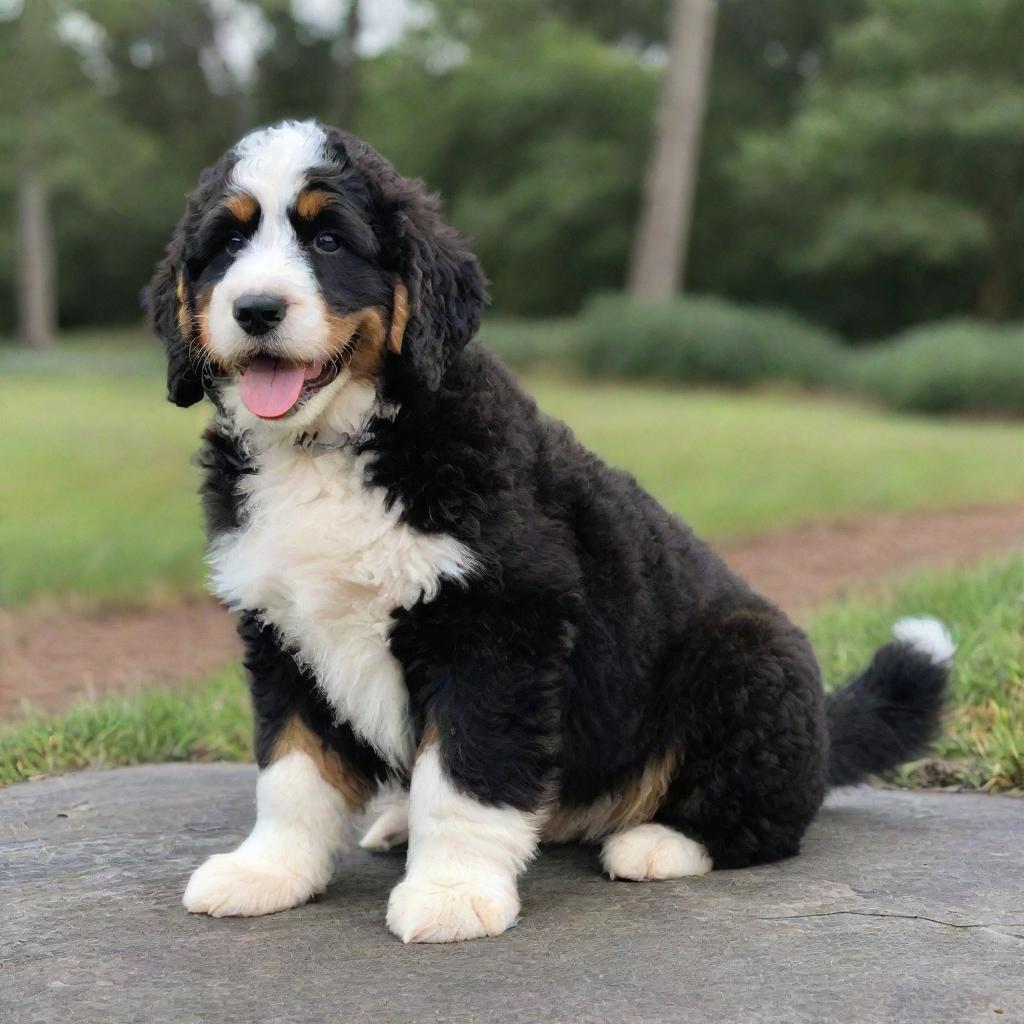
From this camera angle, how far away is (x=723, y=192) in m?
34.7

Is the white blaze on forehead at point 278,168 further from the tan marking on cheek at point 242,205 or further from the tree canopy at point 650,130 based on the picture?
the tree canopy at point 650,130

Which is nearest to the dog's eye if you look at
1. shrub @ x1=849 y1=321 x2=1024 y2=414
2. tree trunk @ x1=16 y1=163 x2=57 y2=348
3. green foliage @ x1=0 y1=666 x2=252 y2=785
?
green foliage @ x1=0 y1=666 x2=252 y2=785

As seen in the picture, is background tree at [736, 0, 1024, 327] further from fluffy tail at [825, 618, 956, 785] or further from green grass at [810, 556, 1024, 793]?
fluffy tail at [825, 618, 956, 785]

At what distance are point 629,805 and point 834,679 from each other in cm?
258

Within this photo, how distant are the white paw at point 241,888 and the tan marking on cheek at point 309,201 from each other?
1.76 metres

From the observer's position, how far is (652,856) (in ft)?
12.2

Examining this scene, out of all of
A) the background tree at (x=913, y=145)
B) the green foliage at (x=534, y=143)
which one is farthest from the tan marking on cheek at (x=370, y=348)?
the green foliage at (x=534, y=143)

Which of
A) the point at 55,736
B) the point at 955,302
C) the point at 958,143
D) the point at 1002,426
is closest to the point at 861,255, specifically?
the point at 958,143

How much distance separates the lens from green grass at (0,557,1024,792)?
501cm

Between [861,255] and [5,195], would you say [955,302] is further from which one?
[5,195]

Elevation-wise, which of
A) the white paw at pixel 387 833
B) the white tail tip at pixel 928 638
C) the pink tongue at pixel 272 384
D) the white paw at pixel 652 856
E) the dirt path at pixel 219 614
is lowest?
the dirt path at pixel 219 614

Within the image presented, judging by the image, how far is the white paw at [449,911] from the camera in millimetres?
3195

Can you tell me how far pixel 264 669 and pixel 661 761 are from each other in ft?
4.01

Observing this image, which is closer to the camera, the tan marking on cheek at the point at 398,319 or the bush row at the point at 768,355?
the tan marking on cheek at the point at 398,319
